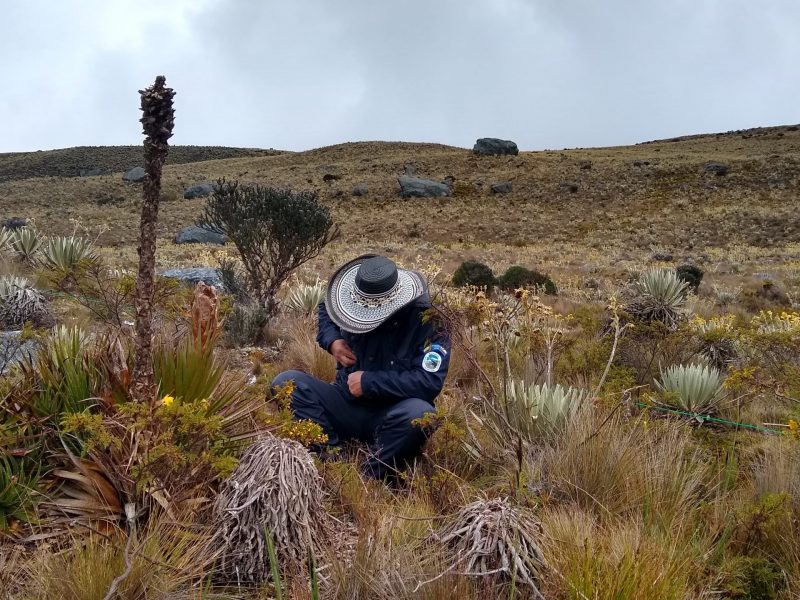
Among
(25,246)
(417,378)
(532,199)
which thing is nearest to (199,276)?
(25,246)

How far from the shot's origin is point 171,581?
6.61ft

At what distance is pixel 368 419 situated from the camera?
12.5ft

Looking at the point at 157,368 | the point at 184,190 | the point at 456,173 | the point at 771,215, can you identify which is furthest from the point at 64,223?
the point at 771,215

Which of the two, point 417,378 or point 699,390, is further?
point 699,390

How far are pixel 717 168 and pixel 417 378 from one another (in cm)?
4436

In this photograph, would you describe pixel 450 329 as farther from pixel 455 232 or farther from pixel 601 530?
pixel 455 232

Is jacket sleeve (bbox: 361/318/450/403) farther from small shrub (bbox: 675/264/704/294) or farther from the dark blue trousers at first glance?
small shrub (bbox: 675/264/704/294)

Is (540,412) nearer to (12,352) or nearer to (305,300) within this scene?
(12,352)

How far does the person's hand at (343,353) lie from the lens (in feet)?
12.6

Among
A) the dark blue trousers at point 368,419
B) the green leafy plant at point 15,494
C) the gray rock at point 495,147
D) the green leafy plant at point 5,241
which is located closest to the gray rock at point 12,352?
the green leafy plant at point 15,494

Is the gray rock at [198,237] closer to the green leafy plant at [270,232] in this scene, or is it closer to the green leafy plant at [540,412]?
the green leafy plant at [270,232]

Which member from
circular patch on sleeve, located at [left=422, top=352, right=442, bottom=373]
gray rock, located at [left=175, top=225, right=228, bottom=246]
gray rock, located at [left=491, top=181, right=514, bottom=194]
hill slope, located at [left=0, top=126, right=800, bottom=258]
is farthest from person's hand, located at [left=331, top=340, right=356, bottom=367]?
gray rock, located at [left=491, top=181, right=514, bottom=194]

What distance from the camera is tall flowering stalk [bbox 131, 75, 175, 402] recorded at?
7.34ft

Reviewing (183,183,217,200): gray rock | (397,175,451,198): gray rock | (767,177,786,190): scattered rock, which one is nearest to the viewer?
(767,177,786,190): scattered rock
